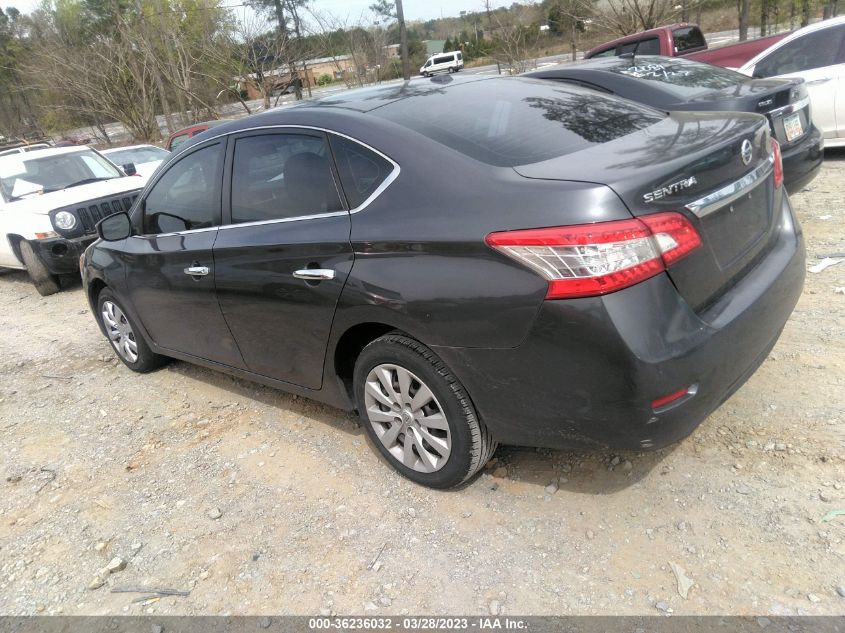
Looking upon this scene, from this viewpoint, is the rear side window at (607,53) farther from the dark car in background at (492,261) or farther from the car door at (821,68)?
the dark car in background at (492,261)

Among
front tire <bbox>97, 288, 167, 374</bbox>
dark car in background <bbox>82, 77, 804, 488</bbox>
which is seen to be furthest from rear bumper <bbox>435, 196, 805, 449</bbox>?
front tire <bbox>97, 288, 167, 374</bbox>

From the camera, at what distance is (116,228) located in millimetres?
4309

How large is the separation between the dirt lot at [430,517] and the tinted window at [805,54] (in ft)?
16.1

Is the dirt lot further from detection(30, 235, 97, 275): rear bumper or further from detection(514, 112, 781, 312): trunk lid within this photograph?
detection(30, 235, 97, 275): rear bumper

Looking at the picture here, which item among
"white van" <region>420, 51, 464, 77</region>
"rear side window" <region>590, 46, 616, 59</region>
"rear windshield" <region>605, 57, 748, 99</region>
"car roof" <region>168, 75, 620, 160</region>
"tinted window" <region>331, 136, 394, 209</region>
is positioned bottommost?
"white van" <region>420, 51, 464, 77</region>

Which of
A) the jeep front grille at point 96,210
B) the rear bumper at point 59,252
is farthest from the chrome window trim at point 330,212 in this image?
the jeep front grille at point 96,210

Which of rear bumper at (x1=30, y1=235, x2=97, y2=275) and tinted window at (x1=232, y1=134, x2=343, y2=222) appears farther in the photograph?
rear bumper at (x1=30, y1=235, x2=97, y2=275)

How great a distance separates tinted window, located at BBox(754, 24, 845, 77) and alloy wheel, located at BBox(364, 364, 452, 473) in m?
7.37

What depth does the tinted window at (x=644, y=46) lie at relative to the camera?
10141mm

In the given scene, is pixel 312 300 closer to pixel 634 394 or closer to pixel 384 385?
pixel 384 385

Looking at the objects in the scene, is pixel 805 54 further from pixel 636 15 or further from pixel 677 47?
pixel 636 15

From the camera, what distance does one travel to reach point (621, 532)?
2.60 metres

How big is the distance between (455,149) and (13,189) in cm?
816

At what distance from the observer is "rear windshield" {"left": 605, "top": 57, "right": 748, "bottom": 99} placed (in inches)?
221
